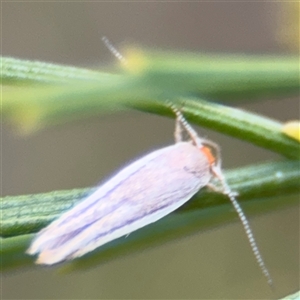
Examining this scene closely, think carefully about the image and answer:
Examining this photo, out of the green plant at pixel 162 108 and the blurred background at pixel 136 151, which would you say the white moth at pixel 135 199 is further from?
the blurred background at pixel 136 151

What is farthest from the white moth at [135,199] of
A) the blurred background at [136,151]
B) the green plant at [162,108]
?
the blurred background at [136,151]

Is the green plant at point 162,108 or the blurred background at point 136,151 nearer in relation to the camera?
the green plant at point 162,108

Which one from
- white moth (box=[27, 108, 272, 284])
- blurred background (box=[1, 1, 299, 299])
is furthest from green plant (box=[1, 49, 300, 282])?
blurred background (box=[1, 1, 299, 299])

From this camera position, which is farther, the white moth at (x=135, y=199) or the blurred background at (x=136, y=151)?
the blurred background at (x=136, y=151)

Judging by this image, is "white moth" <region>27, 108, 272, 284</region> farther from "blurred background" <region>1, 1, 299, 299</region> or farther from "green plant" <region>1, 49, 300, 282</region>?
"blurred background" <region>1, 1, 299, 299</region>

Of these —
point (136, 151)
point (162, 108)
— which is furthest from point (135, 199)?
point (136, 151)
